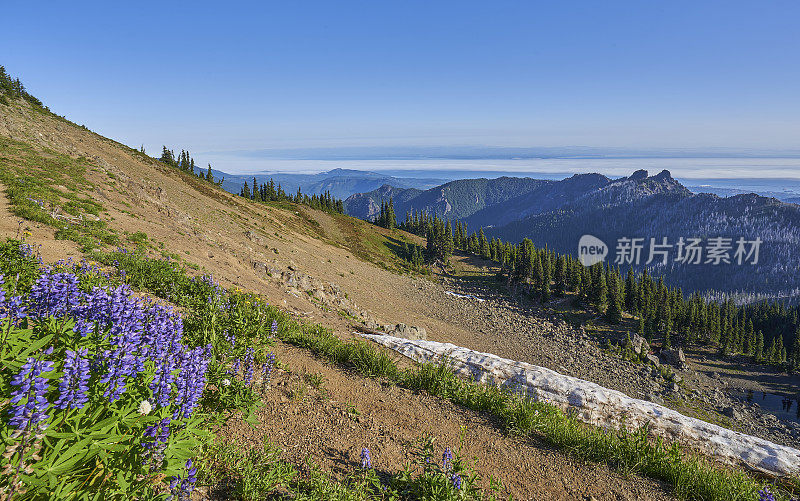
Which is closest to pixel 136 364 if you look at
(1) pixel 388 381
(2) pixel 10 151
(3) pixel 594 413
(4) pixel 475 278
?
(1) pixel 388 381

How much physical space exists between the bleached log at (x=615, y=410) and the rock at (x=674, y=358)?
83.4m

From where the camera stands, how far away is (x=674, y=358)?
74438 mm

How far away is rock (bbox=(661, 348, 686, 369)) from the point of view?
72.8 meters

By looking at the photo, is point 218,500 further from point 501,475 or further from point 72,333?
point 501,475

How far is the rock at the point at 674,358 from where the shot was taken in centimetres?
7275

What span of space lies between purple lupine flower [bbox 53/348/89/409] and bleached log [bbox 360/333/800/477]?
818 cm

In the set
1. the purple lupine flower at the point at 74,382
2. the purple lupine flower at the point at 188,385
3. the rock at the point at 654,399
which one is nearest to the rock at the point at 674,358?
the rock at the point at 654,399

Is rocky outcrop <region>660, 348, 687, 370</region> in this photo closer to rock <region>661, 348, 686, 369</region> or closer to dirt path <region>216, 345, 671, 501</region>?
rock <region>661, 348, 686, 369</region>

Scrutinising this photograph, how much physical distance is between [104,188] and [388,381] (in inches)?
1175

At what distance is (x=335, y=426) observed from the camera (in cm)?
605

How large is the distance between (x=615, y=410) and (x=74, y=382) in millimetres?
11358

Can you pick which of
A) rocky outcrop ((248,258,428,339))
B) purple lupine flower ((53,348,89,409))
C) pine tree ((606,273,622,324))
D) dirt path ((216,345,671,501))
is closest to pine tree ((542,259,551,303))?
pine tree ((606,273,622,324))

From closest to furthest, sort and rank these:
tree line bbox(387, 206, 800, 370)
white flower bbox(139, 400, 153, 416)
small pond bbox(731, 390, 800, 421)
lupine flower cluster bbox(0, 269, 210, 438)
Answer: lupine flower cluster bbox(0, 269, 210, 438) < white flower bbox(139, 400, 153, 416) < small pond bbox(731, 390, 800, 421) < tree line bbox(387, 206, 800, 370)

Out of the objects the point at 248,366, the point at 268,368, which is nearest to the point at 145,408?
the point at 248,366
